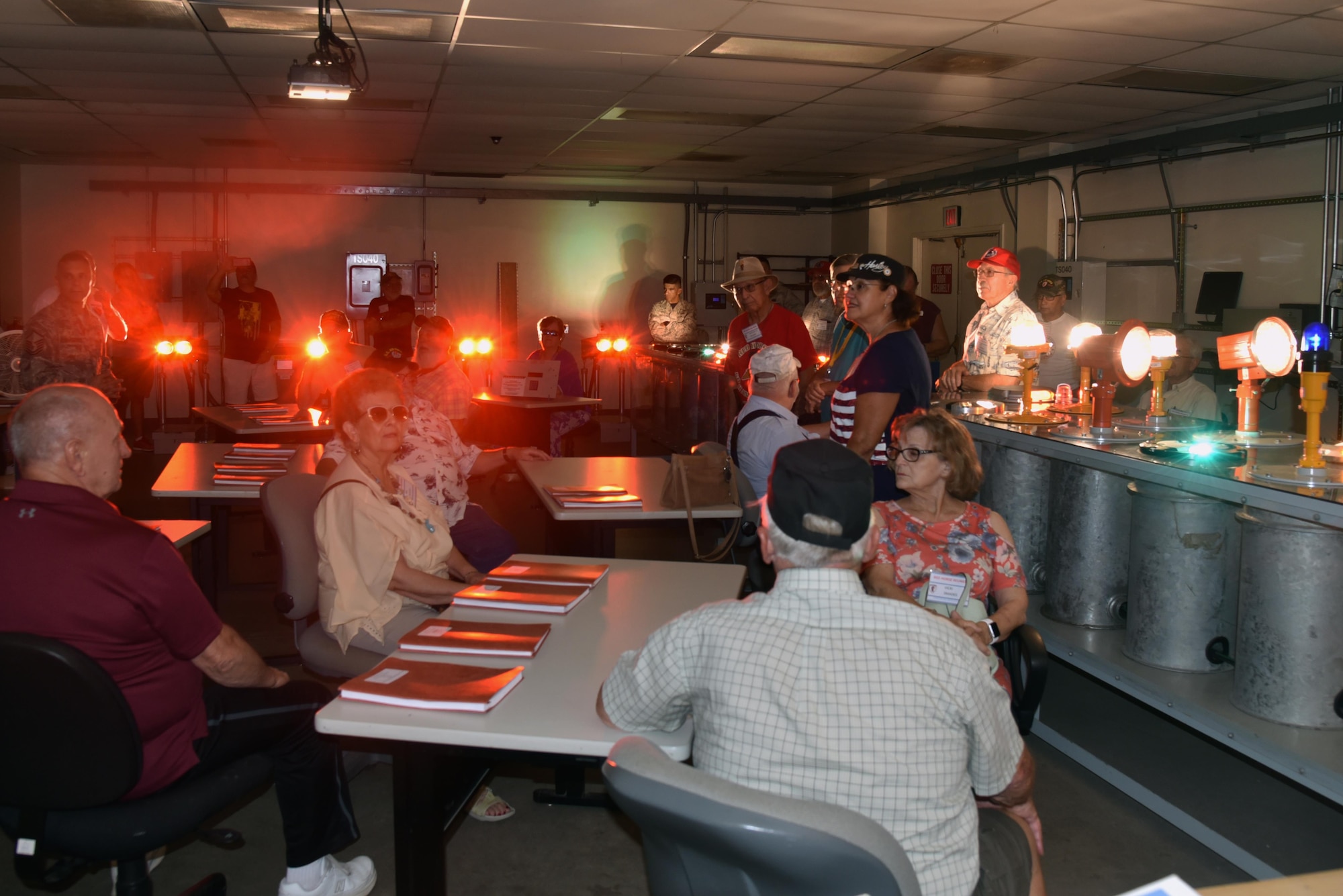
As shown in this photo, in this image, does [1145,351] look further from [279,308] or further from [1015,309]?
[279,308]

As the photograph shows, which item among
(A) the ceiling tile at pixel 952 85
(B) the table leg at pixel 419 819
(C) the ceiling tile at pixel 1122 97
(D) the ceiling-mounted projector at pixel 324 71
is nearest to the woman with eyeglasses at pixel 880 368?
(B) the table leg at pixel 419 819

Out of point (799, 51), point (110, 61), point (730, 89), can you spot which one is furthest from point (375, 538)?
point (730, 89)

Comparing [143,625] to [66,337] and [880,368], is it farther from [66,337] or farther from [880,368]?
[66,337]

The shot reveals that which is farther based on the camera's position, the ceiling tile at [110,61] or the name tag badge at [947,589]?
the ceiling tile at [110,61]

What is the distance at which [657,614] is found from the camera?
9.16 ft

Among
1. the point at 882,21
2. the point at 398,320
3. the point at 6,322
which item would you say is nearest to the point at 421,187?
the point at 6,322

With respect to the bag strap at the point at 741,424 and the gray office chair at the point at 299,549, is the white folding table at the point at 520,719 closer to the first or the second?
the gray office chair at the point at 299,549

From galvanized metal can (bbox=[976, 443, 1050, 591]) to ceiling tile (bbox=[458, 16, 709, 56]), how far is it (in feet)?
9.28

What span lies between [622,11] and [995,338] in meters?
2.36

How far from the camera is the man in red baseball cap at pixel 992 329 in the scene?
5.01 metres

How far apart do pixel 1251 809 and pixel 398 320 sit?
19.1 feet

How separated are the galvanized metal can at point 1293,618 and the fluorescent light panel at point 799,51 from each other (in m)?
3.79

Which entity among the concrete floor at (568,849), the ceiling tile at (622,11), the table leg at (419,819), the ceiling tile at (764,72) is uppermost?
the ceiling tile at (764,72)

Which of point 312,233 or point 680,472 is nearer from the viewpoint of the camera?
point 680,472
